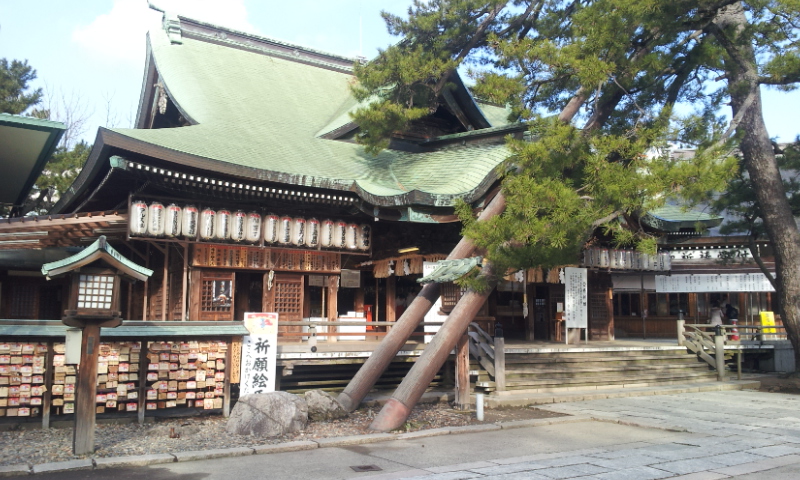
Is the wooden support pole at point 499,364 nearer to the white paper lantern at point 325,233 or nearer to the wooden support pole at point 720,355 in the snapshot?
the white paper lantern at point 325,233

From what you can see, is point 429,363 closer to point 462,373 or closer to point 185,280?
point 462,373

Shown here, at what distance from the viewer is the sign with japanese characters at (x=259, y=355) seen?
12281 millimetres

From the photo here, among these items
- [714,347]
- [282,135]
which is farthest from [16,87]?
[714,347]

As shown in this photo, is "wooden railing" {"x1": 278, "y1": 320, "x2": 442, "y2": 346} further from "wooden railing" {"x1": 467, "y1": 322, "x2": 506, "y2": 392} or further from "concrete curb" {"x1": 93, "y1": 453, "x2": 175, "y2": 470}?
"concrete curb" {"x1": 93, "y1": 453, "x2": 175, "y2": 470}

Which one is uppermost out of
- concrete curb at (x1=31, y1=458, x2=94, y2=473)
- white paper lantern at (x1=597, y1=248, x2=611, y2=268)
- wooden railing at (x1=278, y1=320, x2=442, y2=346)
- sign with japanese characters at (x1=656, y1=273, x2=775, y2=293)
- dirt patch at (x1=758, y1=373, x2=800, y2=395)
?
white paper lantern at (x1=597, y1=248, x2=611, y2=268)

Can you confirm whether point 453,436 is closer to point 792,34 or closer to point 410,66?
point 410,66

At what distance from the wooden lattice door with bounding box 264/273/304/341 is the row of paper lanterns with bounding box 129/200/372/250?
0.95 meters

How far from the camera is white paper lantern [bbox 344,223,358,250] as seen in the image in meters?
16.8

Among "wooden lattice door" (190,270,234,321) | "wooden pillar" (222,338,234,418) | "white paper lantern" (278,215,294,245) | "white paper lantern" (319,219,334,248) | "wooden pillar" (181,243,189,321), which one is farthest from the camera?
"white paper lantern" (319,219,334,248)

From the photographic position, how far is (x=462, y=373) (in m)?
13.2

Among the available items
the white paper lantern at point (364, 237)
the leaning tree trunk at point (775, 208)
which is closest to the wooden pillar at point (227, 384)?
the white paper lantern at point (364, 237)

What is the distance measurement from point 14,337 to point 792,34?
16.2 metres

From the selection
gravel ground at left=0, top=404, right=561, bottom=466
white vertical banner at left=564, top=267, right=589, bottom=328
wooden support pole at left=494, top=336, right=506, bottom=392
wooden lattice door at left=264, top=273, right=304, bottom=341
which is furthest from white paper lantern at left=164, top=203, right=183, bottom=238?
white vertical banner at left=564, top=267, right=589, bottom=328

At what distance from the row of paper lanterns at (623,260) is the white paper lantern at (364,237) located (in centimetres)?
735
